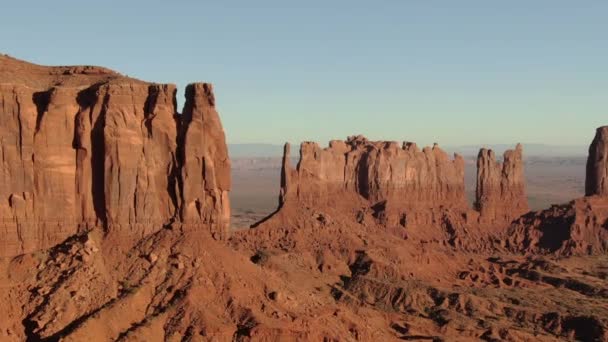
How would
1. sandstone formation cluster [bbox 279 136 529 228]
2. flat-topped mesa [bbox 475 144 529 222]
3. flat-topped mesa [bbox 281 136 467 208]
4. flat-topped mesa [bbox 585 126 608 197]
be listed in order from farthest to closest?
flat-topped mesa [bbox 475 144 529 222] < flat-topped mesa [bbox 585 126 608 197] < sandstone formation cluster [bbox 279 136 529 228] < flat-topped mesa [bbox 281 136 467 208]

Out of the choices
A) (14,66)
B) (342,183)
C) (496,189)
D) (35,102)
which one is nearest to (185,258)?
(35,102)

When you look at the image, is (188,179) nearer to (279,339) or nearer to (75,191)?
(75,191)

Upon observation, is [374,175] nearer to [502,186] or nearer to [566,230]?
[502,186]

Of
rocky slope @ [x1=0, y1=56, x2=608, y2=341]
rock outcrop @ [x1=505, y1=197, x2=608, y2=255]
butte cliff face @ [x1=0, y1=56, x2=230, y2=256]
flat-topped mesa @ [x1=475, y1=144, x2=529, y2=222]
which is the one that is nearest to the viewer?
rocky slope @ [x1=0, y1=56, x2=608, y2=341]

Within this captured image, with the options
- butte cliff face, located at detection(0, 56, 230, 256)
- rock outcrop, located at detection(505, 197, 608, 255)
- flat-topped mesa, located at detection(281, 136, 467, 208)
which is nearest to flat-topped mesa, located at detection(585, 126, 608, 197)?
rock outcrop, located at detection(505, 197, 608, 255)

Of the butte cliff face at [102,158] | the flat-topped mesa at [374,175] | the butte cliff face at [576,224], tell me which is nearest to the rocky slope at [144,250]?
the butte cliff face at [102,158]

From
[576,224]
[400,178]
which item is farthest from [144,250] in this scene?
[576,224]

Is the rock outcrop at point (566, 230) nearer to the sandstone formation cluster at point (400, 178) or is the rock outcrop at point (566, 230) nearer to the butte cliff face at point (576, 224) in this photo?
the butte cliff face at point (576, 224)

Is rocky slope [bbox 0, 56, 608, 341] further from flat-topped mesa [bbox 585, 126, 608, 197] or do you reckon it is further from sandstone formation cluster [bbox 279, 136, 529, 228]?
flat-topped mesa [bbox 585, 126, 608, 197]
